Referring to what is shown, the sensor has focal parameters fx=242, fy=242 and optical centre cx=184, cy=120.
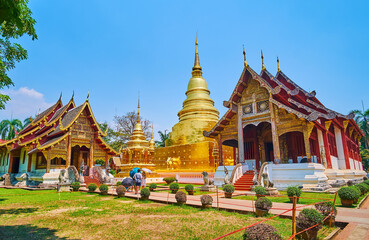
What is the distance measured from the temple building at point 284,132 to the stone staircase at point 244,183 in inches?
43.7

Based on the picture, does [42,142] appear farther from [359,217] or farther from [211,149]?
[359,217]

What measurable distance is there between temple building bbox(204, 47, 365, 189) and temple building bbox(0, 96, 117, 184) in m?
10.5

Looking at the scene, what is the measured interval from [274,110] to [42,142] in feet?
59.5

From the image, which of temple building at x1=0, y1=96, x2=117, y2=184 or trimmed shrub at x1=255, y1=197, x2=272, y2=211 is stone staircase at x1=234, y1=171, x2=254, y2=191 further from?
temple building at x1=0, y1=96, x2=117, y2=184

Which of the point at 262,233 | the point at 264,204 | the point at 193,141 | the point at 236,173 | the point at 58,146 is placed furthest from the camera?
the point at 193,141

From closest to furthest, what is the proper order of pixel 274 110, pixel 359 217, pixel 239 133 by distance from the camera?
pixel 359 217 → pixel 274 110 → pixel 239 133

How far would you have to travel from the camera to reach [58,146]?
18.7 meters

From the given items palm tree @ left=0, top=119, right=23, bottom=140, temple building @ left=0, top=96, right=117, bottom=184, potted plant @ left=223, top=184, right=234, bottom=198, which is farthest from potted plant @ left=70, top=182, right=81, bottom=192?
palm tree @ left=0, top=119, right=23, bottom=140

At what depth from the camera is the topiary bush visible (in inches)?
136

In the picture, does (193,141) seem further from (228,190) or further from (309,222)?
(309,222)

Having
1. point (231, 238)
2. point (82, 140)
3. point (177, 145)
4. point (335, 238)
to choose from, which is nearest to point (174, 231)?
point (231, 238)

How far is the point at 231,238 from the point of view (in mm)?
4871

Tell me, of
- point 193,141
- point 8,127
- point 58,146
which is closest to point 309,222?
point 58,146

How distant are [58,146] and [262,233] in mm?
18692
